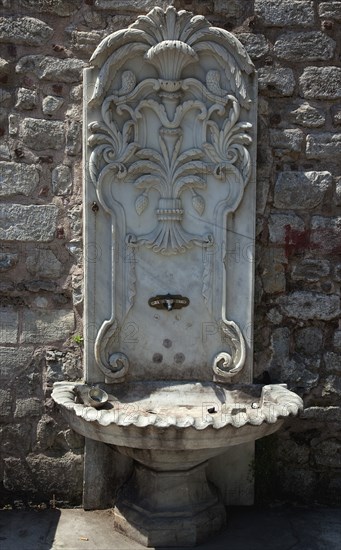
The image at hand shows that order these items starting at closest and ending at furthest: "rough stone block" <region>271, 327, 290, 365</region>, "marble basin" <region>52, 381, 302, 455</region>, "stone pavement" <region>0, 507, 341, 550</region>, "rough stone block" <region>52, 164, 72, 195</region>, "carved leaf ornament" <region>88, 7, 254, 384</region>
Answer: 1. "marble basin" <region>52, 381, 302, 455</region>
2. "stone pavement" <region>0, 507, 341, 550</region>
3. "carved leaf ornament" <region>88, 7, 254, 384</region>
4. "rough stone block" <region>52, 164, 72, 195</region>
5. "rough stone block" <region>271, 327, 290, 365</region>

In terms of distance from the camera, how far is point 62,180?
3264 mm

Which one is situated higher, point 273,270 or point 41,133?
point 41,133

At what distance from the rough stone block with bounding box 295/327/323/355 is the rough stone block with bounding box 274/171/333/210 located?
2.26ft

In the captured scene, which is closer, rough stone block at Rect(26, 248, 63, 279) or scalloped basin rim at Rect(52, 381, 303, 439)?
scalloped basin rim at Rect(52, 381, 303, 439)

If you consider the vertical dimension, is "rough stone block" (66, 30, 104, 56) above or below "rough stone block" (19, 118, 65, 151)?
above

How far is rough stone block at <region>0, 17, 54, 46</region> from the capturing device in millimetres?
3195

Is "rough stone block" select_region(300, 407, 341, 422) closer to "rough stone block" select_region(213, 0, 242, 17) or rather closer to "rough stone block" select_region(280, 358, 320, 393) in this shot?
"rough stone block" select_region(280, 358, 320, 393)

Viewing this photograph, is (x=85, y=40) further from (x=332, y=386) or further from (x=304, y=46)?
(x=332, y=386)

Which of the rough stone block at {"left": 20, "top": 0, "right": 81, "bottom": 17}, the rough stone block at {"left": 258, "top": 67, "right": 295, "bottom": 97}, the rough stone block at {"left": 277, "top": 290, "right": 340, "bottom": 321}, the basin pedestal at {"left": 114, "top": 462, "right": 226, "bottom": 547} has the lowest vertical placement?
the basin pedestal at {"left": 114, "top": 462, "right": 226, "bottom": 547}

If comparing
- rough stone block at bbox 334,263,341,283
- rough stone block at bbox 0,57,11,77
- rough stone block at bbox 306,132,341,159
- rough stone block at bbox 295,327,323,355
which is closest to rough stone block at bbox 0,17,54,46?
rough stone block at bbox 0,57,11,77

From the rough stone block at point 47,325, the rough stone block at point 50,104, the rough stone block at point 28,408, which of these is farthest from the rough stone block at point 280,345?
the rough stone block at point 50,104

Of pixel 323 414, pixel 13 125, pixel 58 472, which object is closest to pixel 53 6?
pixel 13 125

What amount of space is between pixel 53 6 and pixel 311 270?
6.46 feet

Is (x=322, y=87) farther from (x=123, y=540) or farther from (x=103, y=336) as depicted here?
(x=123, y=540)
